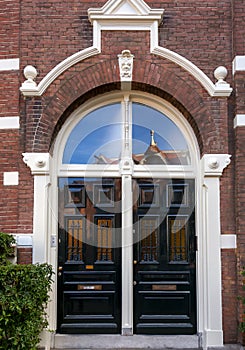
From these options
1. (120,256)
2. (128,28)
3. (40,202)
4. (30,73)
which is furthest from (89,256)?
(128,28)

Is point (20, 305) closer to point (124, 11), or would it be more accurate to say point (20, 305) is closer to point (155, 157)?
point (155, 157)

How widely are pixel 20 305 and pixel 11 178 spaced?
1939 millimetres

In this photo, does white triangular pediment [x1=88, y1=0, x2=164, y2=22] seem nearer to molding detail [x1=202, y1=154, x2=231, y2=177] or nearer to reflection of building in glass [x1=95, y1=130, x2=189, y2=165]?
reflection of building in glass [x1=95, y1=130, x2=189, y2=165]

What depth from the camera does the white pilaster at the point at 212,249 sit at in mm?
6492

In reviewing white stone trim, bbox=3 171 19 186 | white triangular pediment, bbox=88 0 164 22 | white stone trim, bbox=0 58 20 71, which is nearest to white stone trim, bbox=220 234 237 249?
white stone trim, bbox=3 171 19 186

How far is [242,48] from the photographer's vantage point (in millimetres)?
6914

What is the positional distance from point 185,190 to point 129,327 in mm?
2177

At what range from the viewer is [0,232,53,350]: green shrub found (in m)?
5.75

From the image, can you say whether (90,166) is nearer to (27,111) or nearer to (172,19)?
(27,111)

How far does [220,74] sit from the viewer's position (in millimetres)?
6863

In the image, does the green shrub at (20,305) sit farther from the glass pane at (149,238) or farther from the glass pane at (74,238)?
the glass pane at (149,238)

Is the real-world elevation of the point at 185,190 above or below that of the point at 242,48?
below

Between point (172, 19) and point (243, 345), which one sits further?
point (172, 19)

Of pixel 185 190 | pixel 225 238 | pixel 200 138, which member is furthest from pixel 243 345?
pixel 200 138
